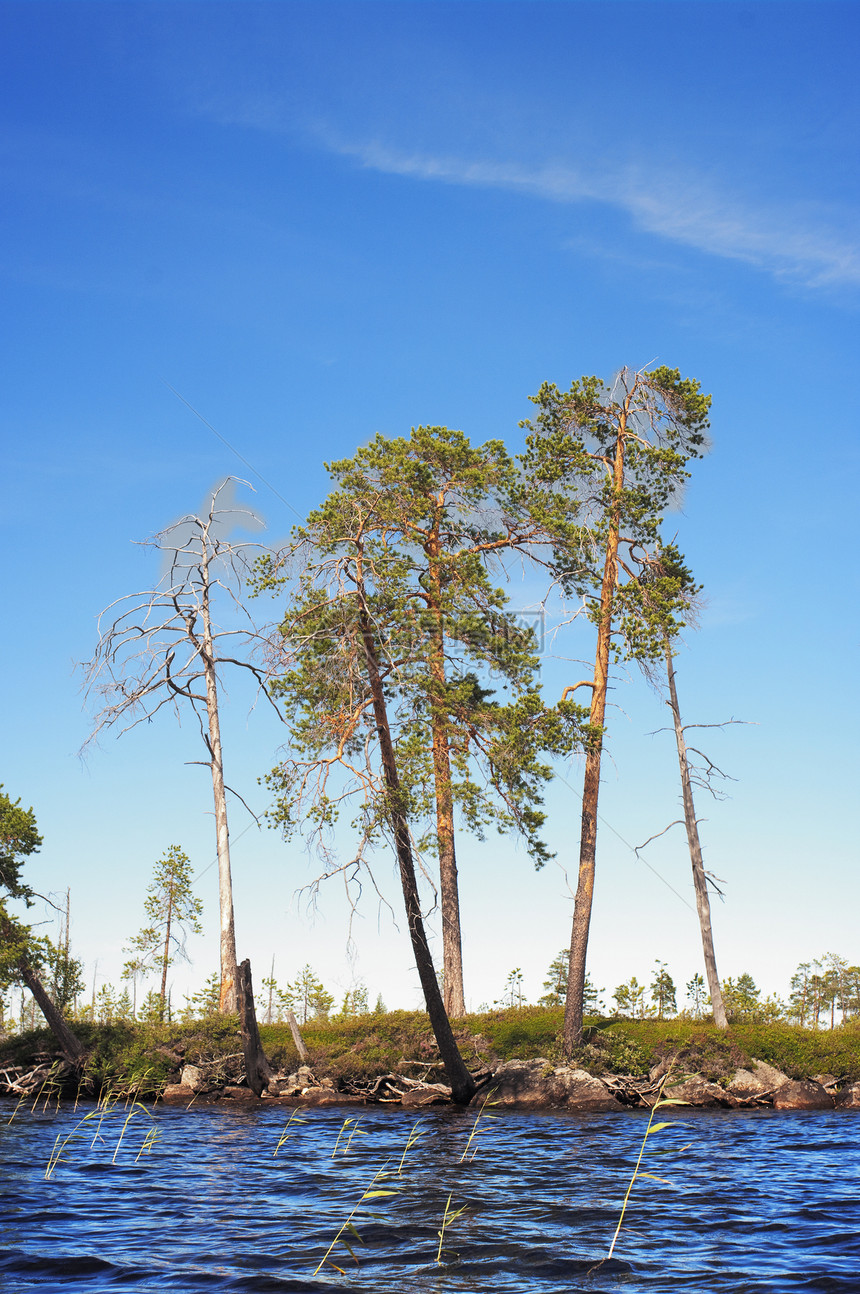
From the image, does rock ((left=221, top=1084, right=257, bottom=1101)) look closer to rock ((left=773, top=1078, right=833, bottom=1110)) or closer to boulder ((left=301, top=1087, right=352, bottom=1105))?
boulder ((left=301, top=1087, right=352, bottom=1105))

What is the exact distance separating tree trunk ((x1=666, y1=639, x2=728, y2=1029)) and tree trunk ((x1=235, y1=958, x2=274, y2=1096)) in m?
13.9

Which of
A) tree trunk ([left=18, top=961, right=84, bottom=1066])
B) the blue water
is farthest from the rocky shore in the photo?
the blue water

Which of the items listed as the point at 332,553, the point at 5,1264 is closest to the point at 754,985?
the point at 332,553

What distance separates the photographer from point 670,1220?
10.8 m

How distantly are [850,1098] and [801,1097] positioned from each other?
4.53ft

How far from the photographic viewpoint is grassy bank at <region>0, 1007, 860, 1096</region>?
25766 mm

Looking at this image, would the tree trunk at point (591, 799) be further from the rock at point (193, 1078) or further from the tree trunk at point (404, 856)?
the rock at point (193, 1078)

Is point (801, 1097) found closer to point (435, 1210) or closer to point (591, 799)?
point (591, 799)

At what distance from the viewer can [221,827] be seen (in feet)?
99.5

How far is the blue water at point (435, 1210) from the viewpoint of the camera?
840 centimetres

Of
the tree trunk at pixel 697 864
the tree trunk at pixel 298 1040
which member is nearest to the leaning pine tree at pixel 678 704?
the tree trunk at pixel 697 864

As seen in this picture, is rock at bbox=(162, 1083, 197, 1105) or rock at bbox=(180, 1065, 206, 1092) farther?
rock at bbox=(180, 1065, 206, 1092)

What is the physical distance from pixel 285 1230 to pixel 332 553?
1492 cm

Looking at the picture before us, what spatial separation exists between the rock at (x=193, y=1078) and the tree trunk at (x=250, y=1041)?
4.63 feet
